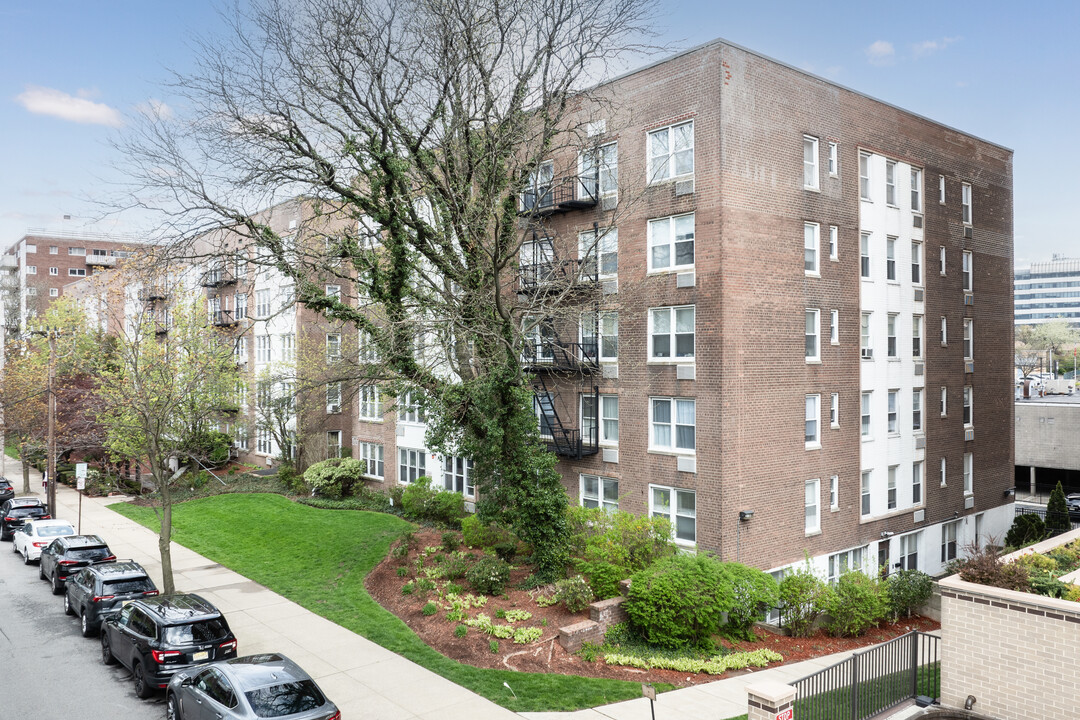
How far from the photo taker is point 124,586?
17.4 metres

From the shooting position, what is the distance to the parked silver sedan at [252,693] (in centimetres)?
1055

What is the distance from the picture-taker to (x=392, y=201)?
16922 mm

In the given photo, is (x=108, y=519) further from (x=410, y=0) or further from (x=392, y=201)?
(x=410, y=0)

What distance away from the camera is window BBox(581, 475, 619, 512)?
904 inches

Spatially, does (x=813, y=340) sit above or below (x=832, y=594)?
above

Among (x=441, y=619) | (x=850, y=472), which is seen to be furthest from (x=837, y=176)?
(x=441, y=619)

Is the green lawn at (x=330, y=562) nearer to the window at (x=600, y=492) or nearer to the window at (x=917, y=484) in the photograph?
the window at (x=600, y=492)

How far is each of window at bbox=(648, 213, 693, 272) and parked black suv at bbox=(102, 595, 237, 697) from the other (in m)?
14.4

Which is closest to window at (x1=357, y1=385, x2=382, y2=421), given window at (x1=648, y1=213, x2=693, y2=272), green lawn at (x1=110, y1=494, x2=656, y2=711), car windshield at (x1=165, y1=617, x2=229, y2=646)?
green lawn at (x1=110, y1=494, x2=656, y2=711)

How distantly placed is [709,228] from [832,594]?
388 inches

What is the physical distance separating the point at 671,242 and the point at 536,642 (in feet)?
38.1

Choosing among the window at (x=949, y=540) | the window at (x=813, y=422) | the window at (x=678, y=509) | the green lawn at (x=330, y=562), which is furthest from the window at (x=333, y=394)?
the window at (x=949, y=540)

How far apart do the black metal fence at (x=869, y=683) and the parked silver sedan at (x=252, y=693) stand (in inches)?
276

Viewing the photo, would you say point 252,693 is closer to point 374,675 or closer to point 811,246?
point 374,675
